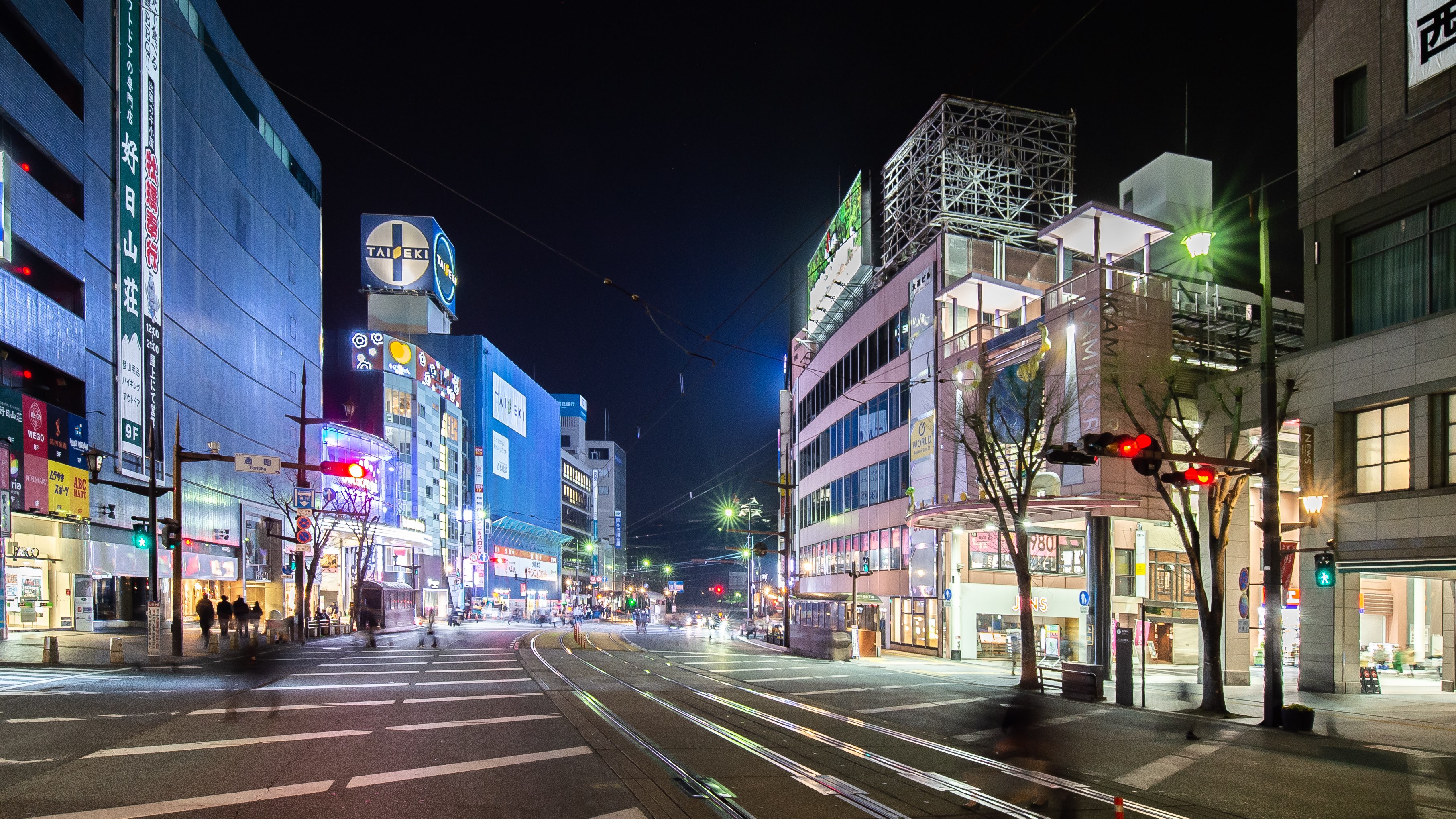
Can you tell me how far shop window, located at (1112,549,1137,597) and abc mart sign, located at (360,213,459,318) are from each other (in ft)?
297

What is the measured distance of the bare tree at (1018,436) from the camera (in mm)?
25391

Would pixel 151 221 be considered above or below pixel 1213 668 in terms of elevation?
above

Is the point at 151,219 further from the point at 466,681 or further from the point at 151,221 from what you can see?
the point at 466,681

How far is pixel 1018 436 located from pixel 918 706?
15984 millimetres

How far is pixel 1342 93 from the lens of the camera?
77.4 ft

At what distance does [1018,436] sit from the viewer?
111 feet

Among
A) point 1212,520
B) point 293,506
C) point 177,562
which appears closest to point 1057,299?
point 1212,520

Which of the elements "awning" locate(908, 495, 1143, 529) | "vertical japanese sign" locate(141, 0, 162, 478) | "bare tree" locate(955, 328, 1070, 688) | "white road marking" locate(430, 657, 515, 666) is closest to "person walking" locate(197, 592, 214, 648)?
"white road marking" locate(430, 657, 515, 666)

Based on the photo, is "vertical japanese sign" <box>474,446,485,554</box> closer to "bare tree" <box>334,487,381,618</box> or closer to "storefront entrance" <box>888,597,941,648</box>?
"bare tree" <box>334,487,381,618</box>

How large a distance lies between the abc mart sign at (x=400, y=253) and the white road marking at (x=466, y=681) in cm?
9351

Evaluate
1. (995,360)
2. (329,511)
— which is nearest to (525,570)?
(329,511)

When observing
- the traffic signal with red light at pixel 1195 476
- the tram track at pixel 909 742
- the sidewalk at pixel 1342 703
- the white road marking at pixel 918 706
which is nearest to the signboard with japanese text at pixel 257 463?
the tram track at pixel 909 742

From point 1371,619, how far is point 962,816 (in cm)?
3267

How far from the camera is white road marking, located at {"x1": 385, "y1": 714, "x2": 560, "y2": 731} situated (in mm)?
15109
